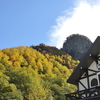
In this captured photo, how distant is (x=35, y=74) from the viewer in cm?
8944

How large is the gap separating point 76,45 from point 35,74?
222 ft

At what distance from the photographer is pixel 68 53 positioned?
15488 centimetres

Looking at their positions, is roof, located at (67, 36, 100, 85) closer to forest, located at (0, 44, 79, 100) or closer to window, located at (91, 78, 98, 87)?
window, located at (91, 78, 98, 87)

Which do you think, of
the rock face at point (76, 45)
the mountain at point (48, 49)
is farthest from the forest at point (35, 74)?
the rock face at point (76, 45)

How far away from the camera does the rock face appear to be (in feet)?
488

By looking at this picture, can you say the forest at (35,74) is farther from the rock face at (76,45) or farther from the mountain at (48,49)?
the rock face at (76,45)

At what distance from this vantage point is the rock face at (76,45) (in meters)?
149

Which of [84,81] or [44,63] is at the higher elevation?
[44,63]

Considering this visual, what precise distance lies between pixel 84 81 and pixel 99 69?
2.40m

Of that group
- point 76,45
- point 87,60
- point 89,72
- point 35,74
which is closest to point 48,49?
point 76,45

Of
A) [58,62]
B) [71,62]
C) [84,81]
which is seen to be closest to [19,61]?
[58,62]

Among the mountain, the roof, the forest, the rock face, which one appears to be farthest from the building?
the mountain

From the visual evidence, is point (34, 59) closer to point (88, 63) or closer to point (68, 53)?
point (68, 53)

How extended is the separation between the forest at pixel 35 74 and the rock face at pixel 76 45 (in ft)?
21.9
